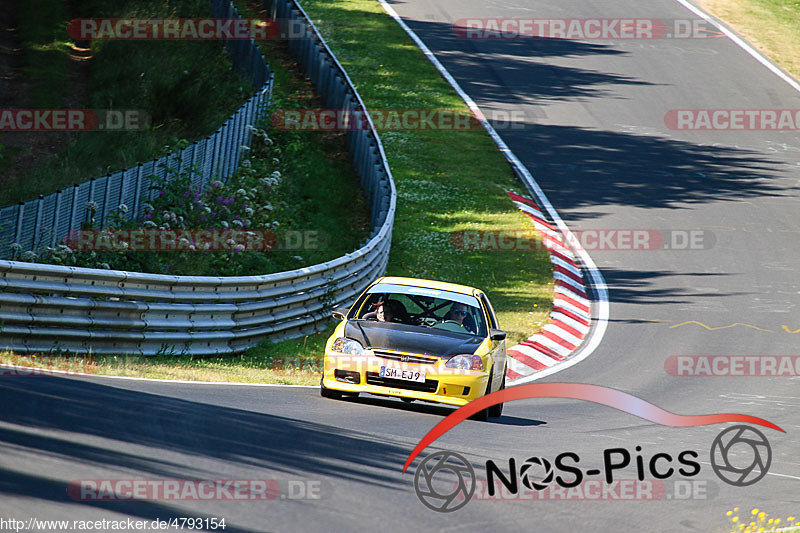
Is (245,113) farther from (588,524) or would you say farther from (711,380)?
(588,524)

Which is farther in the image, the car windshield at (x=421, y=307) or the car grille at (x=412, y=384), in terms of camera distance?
the car windshield at (x=421, y=307)

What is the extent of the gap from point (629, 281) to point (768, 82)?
2010 centimetres

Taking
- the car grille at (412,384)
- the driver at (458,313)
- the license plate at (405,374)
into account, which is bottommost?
the car grille at (412,384)

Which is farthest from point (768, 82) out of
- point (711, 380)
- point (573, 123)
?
point (711, 380)

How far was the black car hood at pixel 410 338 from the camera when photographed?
1105 centimetres

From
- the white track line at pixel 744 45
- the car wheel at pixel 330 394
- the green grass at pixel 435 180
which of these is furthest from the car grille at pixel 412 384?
the white track line at pixel 744 45

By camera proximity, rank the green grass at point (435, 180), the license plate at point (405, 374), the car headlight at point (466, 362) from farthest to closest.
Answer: the green grass at point (435, 180), the car headlight at point (466, 362), the license plate at point (405, 374)

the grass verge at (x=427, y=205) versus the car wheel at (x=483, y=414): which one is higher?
the grass verge at (x=427, y=205)

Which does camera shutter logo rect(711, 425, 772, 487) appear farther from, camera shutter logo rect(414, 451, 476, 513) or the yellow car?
camera shutter logo rect(414, 451, 476, 513)

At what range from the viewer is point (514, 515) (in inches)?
288

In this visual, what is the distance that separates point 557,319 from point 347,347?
9.34m

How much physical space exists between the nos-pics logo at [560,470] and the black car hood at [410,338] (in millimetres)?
2081

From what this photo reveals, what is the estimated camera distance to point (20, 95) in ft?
93.7

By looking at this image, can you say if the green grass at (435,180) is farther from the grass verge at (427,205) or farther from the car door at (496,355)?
the car door at (496,355)
